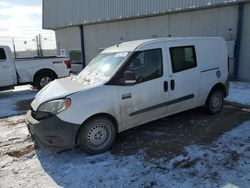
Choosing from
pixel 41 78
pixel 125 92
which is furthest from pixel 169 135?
pixel 41 78

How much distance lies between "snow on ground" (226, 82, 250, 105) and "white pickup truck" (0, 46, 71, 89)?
6.58m

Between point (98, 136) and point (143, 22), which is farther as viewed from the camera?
point (143, 22)

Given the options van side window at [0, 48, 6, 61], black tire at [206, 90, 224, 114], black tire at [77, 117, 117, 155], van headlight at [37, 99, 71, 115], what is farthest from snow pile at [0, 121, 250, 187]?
van side window at [0, 48, 6, 61]

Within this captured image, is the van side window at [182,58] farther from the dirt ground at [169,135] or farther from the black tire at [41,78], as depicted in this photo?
the black tire at [41,78]

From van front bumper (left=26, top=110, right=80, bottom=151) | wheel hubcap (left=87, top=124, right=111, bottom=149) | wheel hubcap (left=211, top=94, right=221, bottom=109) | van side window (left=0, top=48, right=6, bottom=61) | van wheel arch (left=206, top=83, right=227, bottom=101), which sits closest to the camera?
van front bumper (left=26, top=110, right=80, bottom=151)

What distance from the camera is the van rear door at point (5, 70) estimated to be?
9250 mm

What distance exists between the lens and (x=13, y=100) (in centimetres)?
894

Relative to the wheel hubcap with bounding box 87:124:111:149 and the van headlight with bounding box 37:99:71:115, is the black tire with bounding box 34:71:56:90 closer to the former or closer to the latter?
the van headlight with bounding box 37:99:71:115

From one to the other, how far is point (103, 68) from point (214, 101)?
2882 millimetres

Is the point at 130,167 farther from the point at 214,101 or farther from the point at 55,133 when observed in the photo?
the point at 214,101

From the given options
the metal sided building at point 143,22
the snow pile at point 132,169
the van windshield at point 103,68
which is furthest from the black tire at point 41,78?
the snow pile at point 132,169

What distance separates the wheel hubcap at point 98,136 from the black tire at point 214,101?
2.78 meters

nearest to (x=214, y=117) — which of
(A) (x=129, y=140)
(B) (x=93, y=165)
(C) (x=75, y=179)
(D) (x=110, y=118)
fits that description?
(A) (x=129, y=140)

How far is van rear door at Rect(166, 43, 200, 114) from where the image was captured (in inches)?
193
